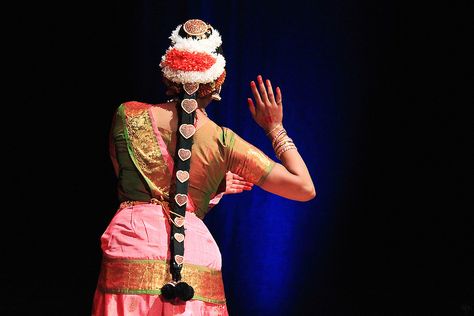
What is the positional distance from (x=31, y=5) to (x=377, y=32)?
5.41 feet

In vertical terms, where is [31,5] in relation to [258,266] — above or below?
above

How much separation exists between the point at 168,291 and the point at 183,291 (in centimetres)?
4

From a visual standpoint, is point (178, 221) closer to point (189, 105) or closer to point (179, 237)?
point (179, 237)

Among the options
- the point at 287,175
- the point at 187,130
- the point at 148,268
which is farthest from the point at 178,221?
the point at 287,175

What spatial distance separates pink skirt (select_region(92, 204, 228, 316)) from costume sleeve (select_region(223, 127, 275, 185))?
0.22m

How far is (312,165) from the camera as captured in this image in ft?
13.5

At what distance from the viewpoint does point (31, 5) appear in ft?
13.3

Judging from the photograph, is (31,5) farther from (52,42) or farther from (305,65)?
(305,65)

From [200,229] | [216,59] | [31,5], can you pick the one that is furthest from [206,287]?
[31,5]

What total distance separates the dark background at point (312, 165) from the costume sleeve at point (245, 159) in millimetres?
1366

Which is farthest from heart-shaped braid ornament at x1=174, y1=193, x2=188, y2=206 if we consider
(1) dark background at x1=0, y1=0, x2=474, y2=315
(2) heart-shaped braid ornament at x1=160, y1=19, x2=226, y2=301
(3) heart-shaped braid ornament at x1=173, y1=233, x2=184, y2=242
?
(1) dark background at x1=0, y1=0, x2=474, y2=315

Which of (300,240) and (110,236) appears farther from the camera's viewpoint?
(300,240)

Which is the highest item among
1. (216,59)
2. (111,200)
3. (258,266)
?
(216,59)

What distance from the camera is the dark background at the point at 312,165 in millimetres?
4062
